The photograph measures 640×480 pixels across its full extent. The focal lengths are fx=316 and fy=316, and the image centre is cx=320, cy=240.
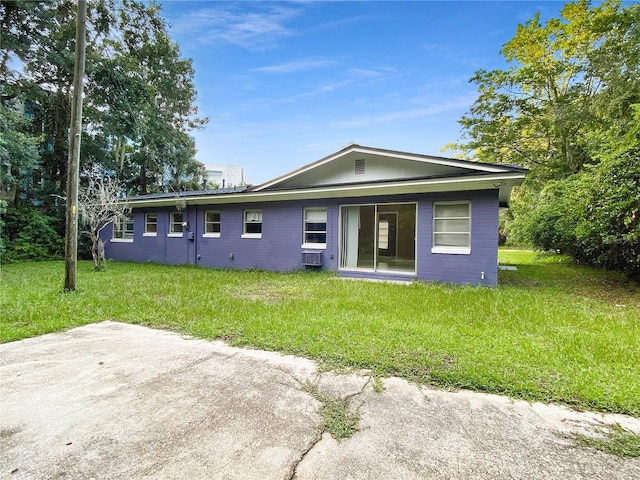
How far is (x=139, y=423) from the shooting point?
229cm

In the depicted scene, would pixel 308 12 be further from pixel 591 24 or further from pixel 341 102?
pixel 591 24

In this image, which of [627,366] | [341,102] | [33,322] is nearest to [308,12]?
[341,102]

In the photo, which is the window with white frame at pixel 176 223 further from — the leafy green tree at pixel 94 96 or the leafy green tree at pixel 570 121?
the leafy green tree at pixel 570 121

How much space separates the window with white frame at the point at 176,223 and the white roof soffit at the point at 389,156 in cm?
442

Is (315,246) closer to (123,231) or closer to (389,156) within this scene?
(389,156)

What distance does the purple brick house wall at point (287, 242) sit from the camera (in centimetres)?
816

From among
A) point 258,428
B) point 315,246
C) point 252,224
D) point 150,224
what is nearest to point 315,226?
point 315,246

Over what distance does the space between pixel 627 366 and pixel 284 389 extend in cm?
343

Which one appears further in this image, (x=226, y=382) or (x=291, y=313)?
(x=291, y=313)

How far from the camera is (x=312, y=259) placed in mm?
10258

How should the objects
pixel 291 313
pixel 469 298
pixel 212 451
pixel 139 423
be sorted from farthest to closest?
pixel 469 298 < pixel 291 313 < pixel 139 423 < pixel 212 451

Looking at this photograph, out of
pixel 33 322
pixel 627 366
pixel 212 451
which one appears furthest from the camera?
pixel 33 322

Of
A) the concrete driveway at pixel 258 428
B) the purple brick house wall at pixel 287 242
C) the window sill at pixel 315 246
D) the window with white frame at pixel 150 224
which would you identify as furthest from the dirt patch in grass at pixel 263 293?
the window with white frame at pixel 150 224

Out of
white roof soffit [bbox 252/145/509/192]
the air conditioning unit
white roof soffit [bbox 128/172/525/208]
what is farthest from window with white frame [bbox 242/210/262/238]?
the air conditioning unit
